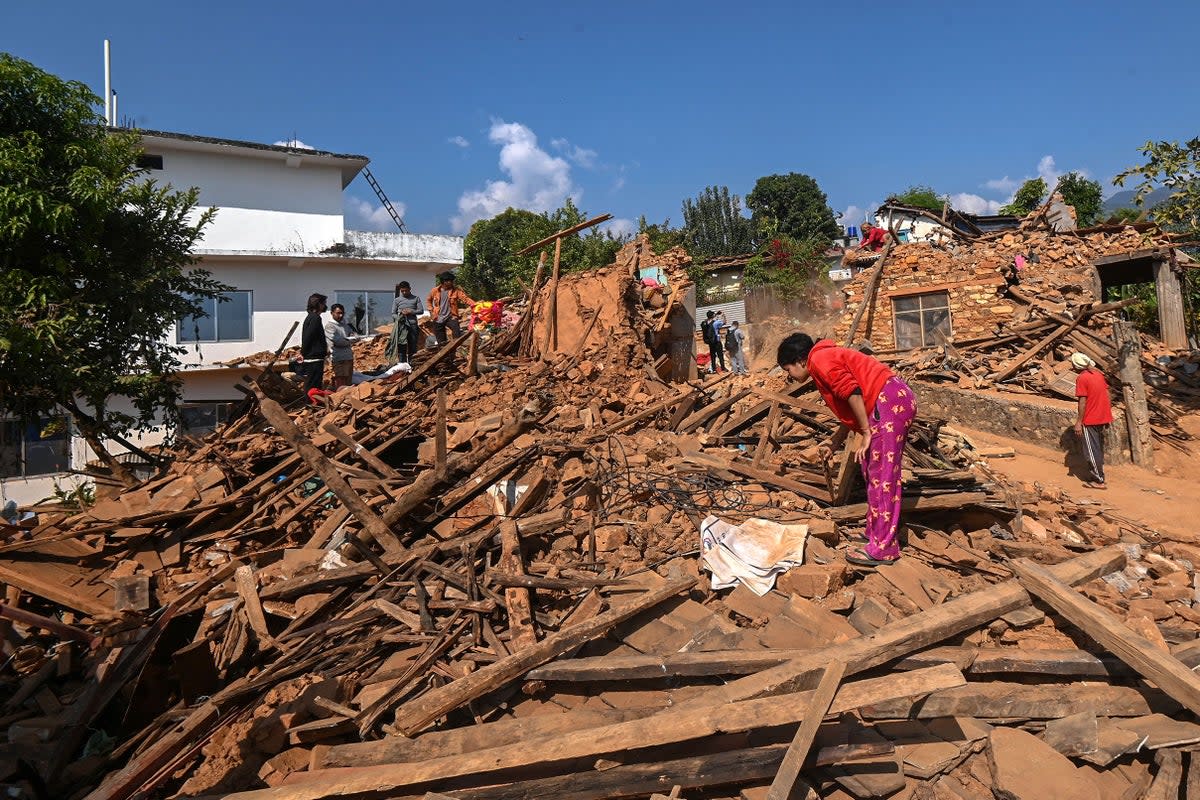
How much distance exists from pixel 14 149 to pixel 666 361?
29.3 feet

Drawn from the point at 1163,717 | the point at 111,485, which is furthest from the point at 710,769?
the point at 111,485

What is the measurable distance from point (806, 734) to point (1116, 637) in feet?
6.29

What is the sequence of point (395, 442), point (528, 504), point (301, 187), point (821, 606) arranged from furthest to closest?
point (301, 187)
point (395, 442)
point (528, 504)
point (821, 606)

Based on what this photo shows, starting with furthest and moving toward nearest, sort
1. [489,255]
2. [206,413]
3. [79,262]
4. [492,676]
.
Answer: [489,255] → [206,413] → [79,262] → [492,676]

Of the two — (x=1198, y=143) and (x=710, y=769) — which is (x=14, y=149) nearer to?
(x=710, y=769)

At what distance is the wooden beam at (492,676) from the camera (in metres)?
3.69

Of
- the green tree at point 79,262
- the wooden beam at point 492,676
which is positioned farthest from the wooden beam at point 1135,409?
the green tree at point 79,262

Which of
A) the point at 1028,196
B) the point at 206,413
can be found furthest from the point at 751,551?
the point at 1028,196

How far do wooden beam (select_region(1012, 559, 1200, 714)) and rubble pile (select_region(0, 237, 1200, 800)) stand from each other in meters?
0.01

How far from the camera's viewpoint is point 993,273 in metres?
15.1

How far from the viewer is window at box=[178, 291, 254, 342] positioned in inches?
763

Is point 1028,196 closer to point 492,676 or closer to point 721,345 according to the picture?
point 721,345

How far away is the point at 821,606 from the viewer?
440 cm

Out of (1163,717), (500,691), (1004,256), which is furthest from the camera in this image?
(1004,256)
